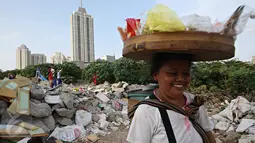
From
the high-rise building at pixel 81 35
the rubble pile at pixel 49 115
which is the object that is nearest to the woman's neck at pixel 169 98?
the rubble pile at pixel 49 115

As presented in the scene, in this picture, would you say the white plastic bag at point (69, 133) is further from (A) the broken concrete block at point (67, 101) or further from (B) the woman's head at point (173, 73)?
(B) the woman's head at point (173, 73)

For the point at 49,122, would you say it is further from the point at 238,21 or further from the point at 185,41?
the point at 238,21

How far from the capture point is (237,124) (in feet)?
17.8

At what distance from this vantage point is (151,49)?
1.02 metres

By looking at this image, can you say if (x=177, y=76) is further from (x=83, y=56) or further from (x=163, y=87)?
(x=83, y=56)

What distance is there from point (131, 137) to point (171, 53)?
20.4 inches

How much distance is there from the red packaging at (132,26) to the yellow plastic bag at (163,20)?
13 centimetres

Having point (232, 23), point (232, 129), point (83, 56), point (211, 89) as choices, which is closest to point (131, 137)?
point (232, 23)

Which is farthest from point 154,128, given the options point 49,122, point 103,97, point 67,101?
point 103,97

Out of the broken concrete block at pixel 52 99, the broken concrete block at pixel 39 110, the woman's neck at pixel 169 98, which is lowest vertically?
the broken concrete block at pixel 39 110

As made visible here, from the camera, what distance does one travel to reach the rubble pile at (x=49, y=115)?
4.23 metres

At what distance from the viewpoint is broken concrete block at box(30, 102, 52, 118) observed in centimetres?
464

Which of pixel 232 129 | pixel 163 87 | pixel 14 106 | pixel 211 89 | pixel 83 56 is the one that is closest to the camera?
pixel 163 87

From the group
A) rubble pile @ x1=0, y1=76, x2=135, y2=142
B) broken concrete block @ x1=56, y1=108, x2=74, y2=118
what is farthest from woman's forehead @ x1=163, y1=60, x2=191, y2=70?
broken concrete block @ x1=56, y1=108, x2=74, y2=118
